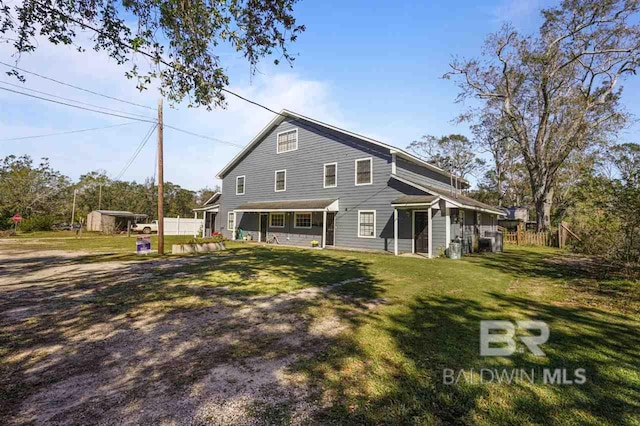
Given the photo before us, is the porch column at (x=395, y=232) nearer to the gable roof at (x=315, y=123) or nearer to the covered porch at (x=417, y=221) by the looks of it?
the covered porch at (x=417, y=221)

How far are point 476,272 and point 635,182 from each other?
461 cm

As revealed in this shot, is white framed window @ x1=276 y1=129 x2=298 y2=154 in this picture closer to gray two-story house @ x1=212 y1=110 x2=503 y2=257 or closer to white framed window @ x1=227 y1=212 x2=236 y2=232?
gray two-story house @ x1=212 y1=110 x2=503 y2=257

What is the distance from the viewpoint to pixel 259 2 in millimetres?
6055

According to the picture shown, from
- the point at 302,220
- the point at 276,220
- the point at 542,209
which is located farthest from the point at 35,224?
the point at 542,209

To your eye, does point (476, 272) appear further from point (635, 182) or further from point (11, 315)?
point (11, 315)

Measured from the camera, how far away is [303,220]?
19.7 meters

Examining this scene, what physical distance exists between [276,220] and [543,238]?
763 inches

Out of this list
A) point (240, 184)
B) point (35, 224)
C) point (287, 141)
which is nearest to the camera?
point (287, 141)

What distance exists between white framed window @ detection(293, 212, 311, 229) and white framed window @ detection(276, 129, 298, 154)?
461cm

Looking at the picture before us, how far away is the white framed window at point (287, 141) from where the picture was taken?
2025 cm

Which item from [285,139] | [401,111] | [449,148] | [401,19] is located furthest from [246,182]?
[449,148]

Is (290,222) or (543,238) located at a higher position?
(290,222)

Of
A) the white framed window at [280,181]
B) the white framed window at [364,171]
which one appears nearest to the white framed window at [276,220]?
the white framed window at [280,181]

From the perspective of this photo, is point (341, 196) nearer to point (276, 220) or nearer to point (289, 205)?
point (289, 205)
